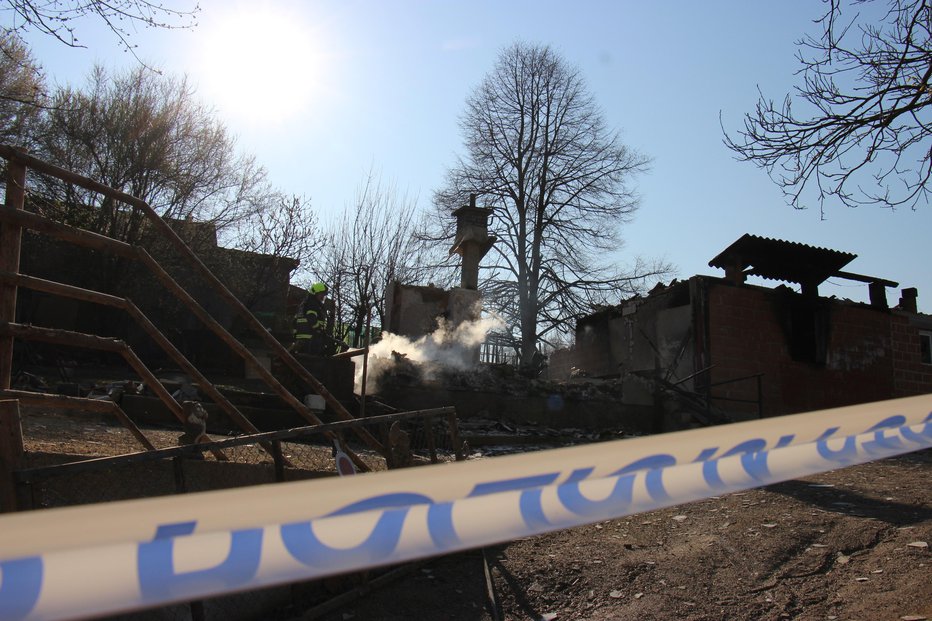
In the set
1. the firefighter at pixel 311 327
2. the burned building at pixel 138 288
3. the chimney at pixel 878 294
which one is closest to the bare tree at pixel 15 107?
the burned building at pixel 138 288

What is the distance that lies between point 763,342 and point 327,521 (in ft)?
54.6

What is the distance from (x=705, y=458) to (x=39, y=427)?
7.20m

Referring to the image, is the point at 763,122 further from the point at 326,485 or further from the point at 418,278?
the point at 418,278

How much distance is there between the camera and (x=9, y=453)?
340 cm

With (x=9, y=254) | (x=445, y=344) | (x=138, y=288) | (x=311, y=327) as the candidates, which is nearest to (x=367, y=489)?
(x=9, y=254)

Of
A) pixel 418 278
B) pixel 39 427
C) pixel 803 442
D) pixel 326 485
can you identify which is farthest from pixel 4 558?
pixel 418 278

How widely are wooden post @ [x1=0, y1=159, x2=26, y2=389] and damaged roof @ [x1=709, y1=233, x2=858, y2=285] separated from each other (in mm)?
14896

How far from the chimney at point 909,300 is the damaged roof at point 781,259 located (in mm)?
4386

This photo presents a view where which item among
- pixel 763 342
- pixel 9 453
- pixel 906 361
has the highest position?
pixel 763 342

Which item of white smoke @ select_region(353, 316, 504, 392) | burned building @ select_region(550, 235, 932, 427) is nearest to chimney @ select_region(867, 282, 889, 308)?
burned building @ select_region(550, 235, 932, 427)

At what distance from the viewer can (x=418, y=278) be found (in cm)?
2231

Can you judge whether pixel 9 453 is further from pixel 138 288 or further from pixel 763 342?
pixel 763 342

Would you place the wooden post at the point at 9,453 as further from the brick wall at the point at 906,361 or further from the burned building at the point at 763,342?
the brick wall at the point at 906,361

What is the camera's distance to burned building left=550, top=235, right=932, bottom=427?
15281mm
